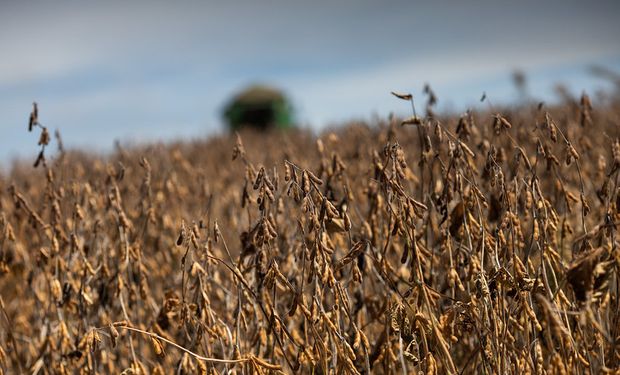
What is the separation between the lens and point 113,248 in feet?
9.00

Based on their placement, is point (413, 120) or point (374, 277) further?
point (374, 277)

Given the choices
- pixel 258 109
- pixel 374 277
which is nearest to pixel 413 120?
pixel 374 277

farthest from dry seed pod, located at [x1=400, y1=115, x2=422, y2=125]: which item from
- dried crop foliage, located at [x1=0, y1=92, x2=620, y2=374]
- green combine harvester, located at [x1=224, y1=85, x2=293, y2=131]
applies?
green combine harvester, located at [x1=224, y1=85, x2=293, y2=131]

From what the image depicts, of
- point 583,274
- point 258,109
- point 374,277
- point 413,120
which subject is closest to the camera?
point 583,274

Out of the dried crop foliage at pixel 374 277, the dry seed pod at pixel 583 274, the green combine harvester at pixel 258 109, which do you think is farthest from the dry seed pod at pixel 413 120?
the green combine harvester at pixel 258 109

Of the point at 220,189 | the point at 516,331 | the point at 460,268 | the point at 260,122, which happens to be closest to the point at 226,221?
the point at 220,189

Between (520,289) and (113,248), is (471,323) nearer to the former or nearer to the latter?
(520,289)

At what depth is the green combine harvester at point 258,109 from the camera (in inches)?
790

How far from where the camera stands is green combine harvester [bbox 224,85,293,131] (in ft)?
65.8

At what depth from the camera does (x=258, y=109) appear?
20.1m

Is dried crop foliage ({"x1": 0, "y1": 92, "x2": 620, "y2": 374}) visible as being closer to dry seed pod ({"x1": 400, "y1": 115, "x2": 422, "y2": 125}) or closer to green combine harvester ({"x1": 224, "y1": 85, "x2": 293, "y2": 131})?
dry seed pod ({"x1": 400, "y1": 115, "x2": 422, "y2": 125})

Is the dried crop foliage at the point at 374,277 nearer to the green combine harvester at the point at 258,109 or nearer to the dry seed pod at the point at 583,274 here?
the dry seed pod at the point at 583,274

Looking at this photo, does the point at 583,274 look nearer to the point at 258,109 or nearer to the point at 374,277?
the point at 374,277

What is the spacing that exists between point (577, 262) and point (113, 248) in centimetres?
199
